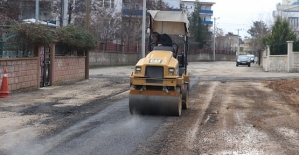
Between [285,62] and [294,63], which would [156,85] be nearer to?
[294,63]

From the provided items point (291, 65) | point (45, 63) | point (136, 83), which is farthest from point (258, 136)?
point (291, 65)

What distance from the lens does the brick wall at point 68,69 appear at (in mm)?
21016

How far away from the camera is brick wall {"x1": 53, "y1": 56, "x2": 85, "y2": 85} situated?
68.9 feet

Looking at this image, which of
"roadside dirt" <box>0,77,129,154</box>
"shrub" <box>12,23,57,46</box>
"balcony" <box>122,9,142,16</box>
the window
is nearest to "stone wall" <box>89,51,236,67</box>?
"balcony" <box>122,9,142,16</box>

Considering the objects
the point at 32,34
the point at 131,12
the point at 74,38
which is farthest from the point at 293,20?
the point at 32,34

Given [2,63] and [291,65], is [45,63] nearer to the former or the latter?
[2,63]

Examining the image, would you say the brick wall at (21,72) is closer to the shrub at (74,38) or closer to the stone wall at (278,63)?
the shrub at (74,38)

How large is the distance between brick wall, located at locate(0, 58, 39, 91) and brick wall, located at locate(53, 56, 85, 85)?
7.55 ft

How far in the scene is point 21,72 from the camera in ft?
56.6

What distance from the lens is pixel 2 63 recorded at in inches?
625

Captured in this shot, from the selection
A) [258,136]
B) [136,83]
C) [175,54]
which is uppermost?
[175,54]

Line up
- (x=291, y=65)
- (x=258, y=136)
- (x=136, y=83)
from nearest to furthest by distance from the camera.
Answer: (x=258, y=136), (x=136, y=83), (x=291, y=65)

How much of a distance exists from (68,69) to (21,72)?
5.42 metres

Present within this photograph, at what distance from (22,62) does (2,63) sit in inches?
60.0
